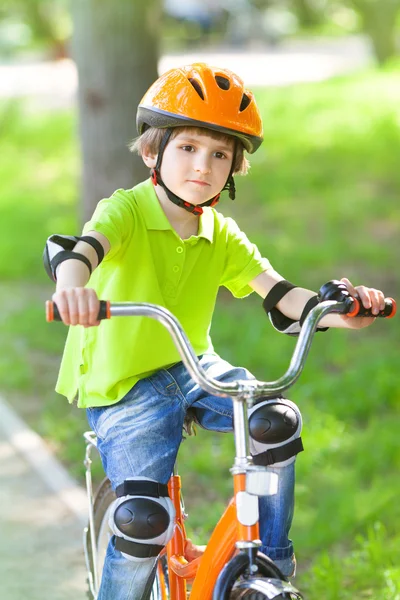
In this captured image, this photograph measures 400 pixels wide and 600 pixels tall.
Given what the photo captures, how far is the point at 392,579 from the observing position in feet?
13.7

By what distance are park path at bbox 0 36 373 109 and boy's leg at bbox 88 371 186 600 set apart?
13531 millimetres

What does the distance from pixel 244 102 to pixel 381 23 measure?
1695 cm

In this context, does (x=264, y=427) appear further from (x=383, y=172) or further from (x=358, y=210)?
(x=383, y=172)

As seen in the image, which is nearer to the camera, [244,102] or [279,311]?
[244,102]

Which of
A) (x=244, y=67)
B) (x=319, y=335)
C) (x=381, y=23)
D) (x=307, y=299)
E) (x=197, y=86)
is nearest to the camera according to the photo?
(x=197, y=86)

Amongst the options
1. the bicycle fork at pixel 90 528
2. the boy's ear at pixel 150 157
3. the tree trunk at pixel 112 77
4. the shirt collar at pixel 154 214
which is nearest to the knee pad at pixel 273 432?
the shirt collar at pixel 154 214

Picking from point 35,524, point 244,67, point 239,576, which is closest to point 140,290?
point 239,576

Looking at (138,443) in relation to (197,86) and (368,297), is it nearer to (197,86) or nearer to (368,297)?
(368,297)

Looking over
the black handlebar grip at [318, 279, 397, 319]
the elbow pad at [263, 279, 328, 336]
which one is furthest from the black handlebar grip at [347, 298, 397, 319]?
the elbow pad at [263, 279, 328, 336]

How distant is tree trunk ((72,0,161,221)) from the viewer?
21.3 ft

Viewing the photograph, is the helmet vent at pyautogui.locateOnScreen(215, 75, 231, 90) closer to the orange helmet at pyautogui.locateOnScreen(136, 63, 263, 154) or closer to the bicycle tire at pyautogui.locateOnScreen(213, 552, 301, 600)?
the orange helmet at pyautogui.locateOnScreen(136, 63, 263, 154)

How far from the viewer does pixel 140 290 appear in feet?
10.2

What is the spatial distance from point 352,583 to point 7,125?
13.1m

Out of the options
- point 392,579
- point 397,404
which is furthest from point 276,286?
point 397,404
